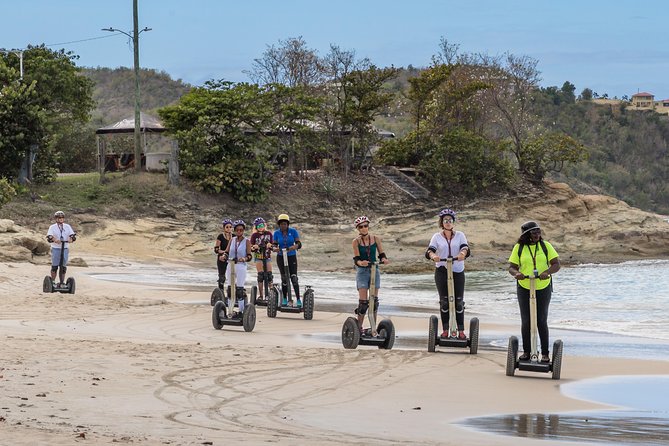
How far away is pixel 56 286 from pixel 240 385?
11.8 meters

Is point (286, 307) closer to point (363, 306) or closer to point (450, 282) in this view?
point (363, 306)

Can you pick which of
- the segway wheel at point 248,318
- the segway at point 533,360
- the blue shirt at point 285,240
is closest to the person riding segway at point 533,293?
the segway at point 533,360

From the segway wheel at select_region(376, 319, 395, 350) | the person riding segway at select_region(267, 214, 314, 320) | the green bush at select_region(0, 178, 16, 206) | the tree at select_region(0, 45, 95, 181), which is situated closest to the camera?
the segway wheel at select_region(376, 319, 395, 350)

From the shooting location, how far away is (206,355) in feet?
41.5

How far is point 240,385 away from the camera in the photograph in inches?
419

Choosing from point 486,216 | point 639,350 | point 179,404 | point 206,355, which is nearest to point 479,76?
point 486,216

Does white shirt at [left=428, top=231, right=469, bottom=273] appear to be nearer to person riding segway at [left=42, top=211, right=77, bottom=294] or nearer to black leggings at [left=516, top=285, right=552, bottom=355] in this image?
black leggings at [left=516, top=285, right=552, bottom=355]

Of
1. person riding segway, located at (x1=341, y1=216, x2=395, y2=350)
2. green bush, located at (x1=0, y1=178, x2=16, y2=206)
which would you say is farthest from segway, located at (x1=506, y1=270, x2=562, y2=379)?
green bush, located at (x1=0, y1=178, x2=16, y2=206)

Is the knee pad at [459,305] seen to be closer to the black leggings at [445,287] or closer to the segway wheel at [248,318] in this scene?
the black leggings at [445,287]

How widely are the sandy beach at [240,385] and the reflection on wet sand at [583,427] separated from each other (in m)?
0.27

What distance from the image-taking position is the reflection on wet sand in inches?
348

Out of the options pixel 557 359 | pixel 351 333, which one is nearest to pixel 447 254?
pixel 351 333

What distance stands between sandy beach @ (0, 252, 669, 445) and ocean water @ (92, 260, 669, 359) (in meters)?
3.34

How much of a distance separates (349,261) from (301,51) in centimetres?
1560
